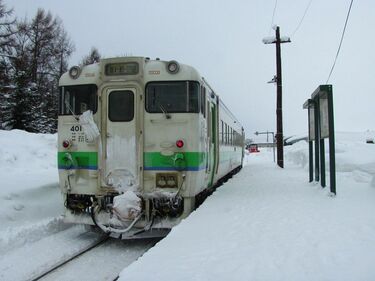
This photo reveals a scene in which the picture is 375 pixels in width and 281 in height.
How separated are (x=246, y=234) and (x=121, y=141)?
301cm

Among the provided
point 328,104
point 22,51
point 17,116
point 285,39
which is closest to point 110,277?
point 328,104

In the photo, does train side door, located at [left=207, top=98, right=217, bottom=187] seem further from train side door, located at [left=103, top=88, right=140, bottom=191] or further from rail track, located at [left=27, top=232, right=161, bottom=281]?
rail track, located at [left=27, top=232, right=161, bottom=281]

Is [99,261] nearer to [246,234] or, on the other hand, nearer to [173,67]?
[246,234]

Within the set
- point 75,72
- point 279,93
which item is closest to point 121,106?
point 75,72

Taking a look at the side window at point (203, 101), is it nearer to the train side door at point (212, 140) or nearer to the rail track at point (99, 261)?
the train side door at point (212, 140)

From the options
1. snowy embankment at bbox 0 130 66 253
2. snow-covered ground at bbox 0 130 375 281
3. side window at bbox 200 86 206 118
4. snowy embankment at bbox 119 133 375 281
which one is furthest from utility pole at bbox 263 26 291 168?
side window at bbox 200 86 206 118

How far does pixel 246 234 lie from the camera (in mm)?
5926

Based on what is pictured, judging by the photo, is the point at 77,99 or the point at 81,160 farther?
the point at 77,99

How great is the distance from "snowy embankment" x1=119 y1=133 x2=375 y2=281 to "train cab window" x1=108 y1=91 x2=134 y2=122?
2168 millimetres

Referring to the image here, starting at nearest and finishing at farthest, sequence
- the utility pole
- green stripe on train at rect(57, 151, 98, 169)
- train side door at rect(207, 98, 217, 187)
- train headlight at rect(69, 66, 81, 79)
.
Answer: green stripe on train at rect(57, 151, 98, 169), train headlight at rect(69, 66, 81, 79), train side door at rect(207, 98, 217, 187), the utility pole

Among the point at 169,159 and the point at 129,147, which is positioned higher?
the point at 129,147

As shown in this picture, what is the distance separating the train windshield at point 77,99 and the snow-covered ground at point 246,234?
2.32 m

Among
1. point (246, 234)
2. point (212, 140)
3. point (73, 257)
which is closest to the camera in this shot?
point (246, 234)

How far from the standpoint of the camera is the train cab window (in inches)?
308
